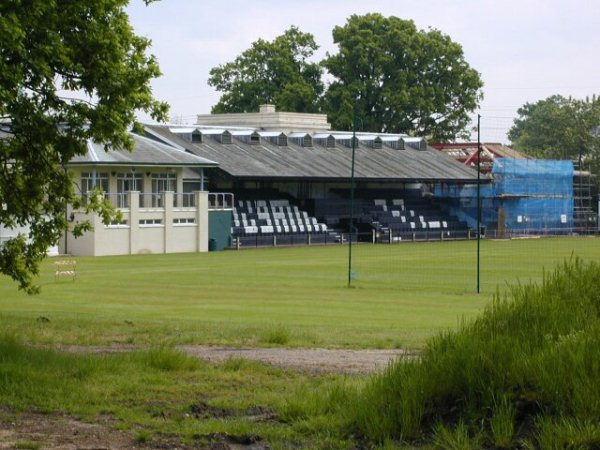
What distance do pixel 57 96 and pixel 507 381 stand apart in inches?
400

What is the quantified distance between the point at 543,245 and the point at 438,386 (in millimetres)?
67257

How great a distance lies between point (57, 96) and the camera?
19.0 m

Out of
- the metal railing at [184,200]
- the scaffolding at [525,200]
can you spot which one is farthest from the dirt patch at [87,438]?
the scaffolding at [525,200]

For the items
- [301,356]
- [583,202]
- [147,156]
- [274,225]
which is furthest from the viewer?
Answer: [583,202]

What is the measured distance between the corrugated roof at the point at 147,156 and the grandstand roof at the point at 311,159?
13.9 feet

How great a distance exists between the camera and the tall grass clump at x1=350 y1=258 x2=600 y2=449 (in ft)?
34.1

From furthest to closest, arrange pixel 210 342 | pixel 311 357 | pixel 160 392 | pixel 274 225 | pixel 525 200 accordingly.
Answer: pixel 525 200, pixel 274 225, pixel 210 342, pixel 311 357, pixel 160 392

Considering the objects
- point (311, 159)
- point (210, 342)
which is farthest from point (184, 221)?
point (210, 342)

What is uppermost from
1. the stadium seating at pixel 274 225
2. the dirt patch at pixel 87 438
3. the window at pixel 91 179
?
the window at pixel 91 179

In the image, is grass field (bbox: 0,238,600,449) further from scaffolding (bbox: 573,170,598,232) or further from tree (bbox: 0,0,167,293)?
scaffolding (bbox: 573,170,598,232)

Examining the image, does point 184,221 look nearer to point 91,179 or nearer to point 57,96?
point 91,179

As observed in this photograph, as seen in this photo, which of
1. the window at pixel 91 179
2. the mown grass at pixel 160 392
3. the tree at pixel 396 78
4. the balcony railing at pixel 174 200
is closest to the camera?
the mown grass at pixel 160 392

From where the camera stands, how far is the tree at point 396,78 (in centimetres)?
12119

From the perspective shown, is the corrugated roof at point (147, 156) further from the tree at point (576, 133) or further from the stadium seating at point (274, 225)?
the tree at point (576, 133)
